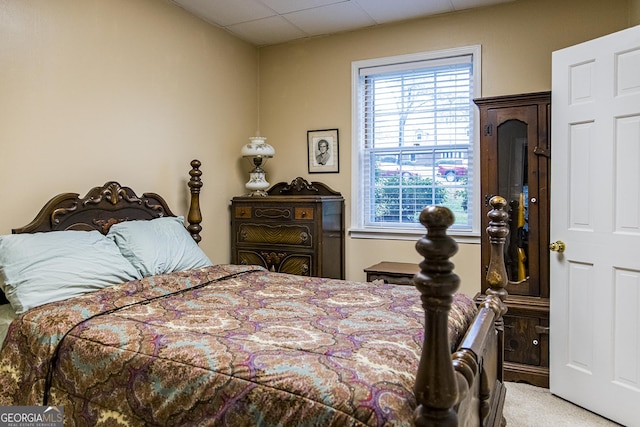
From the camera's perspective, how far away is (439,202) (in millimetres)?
3564

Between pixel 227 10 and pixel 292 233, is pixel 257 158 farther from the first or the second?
pixel 227 10

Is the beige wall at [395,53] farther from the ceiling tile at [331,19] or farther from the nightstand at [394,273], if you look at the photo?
the nightstand at [394,273]

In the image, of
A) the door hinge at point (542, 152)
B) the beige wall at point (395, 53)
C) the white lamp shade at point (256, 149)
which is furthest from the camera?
the white lamp shade at point (256, 149)

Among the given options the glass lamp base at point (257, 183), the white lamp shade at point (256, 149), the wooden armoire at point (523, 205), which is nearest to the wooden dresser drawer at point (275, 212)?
the glass lamp base at point (257, 183)

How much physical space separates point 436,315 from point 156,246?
1961 millimetres

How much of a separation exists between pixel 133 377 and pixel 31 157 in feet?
5.20

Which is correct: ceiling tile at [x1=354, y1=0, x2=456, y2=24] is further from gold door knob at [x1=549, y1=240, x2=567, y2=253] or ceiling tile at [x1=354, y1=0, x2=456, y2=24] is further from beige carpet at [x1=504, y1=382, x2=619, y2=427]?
beige carpet at [x1=504, y1=382, x2=619, y2=427]

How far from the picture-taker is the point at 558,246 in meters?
2.61

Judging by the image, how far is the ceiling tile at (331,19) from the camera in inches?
133

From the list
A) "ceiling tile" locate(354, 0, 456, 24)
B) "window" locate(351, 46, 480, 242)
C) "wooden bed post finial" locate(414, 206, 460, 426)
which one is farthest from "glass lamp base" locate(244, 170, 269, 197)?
"wooden bed post finial" locate(414, 206, 460, 426)

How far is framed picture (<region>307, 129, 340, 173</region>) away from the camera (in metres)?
3.91

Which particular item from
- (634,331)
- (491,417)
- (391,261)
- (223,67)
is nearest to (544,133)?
(634,331)

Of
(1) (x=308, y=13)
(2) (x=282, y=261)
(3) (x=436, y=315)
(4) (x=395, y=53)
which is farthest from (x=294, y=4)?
(3) (x=436, y=315)

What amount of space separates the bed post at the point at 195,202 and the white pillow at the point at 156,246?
0.44 m
